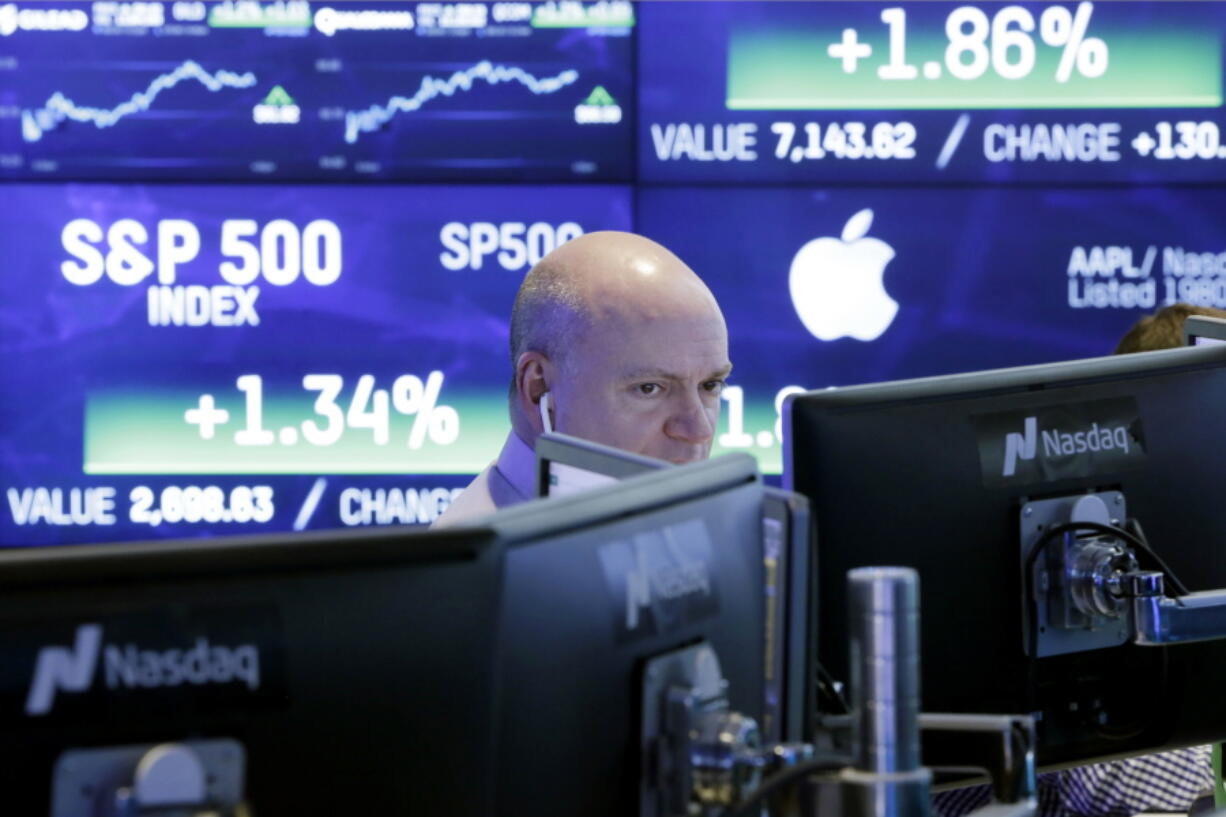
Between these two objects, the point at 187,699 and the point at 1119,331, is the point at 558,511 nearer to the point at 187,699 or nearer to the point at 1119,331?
the point at 187,699

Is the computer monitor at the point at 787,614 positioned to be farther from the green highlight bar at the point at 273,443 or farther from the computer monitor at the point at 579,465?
the green highlight bar at the point at 273,443

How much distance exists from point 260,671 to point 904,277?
254 centimetres

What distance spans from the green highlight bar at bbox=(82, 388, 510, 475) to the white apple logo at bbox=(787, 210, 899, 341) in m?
0.61

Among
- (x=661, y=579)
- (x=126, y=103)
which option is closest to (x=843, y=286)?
(x=126, y=103)

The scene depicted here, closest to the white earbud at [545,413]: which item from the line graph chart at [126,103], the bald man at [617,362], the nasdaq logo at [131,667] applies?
the bald man at [617,362]

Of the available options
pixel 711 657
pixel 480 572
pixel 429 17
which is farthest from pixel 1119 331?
pixel 480 572

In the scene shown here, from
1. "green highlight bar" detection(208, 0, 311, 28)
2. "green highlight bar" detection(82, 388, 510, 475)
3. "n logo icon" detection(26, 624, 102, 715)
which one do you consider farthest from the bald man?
"n logo icon" detection(26, 624, 102, 715)

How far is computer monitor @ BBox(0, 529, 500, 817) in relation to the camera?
0.89 m

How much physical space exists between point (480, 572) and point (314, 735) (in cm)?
13

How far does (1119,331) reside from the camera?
3.36 meters

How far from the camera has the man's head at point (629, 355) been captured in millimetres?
2287

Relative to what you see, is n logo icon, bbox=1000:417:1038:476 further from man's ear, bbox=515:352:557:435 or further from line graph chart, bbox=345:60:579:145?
line graph chart, bbox=345:60:579:145

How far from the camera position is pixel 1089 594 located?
62.7 inches

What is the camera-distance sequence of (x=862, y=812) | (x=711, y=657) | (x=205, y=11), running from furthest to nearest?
(x=205, y=11) → (x=711, y=657) → (x=862, y=812)
